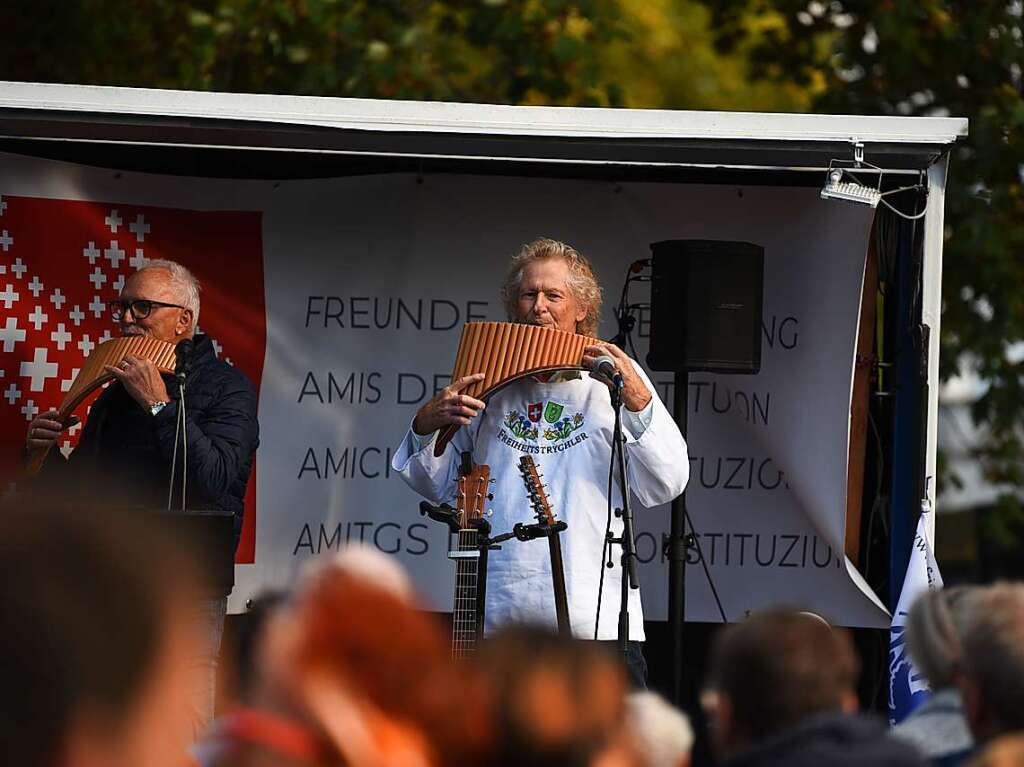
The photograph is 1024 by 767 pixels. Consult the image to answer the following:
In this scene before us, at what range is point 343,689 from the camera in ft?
5.33

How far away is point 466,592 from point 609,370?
2.75 feet

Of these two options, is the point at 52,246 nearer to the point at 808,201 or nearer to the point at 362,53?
the point at 808,201

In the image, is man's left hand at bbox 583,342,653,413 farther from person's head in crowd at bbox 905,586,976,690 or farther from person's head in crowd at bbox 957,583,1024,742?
person's head in crowd at bbox 957,583,1024,742

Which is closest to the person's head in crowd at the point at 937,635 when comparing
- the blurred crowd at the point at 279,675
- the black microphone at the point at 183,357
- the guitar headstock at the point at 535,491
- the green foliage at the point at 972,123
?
the blurred crowd at the point at 279,675

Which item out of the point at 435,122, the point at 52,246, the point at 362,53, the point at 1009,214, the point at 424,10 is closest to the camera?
the point at 435,122

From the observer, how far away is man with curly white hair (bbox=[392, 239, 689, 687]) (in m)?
4.90

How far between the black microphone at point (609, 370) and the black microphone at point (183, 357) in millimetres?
1322

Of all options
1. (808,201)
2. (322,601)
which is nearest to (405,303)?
(808,201)

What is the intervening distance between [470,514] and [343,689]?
3.32 m

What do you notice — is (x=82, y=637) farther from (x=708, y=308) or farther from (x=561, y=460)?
(x=708, y=308)

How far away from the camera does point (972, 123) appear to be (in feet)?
27.5

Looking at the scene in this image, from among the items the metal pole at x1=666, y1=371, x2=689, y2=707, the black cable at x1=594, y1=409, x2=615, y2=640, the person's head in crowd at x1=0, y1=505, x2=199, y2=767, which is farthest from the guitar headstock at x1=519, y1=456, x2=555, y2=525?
the person's head in crowd at x1=0, y1=505, x2=199, y2=767

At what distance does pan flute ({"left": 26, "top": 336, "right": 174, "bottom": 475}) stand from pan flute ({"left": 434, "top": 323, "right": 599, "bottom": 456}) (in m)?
0.93

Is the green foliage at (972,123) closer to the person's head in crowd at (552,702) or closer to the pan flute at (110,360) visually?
the pan flute at (110,360)
